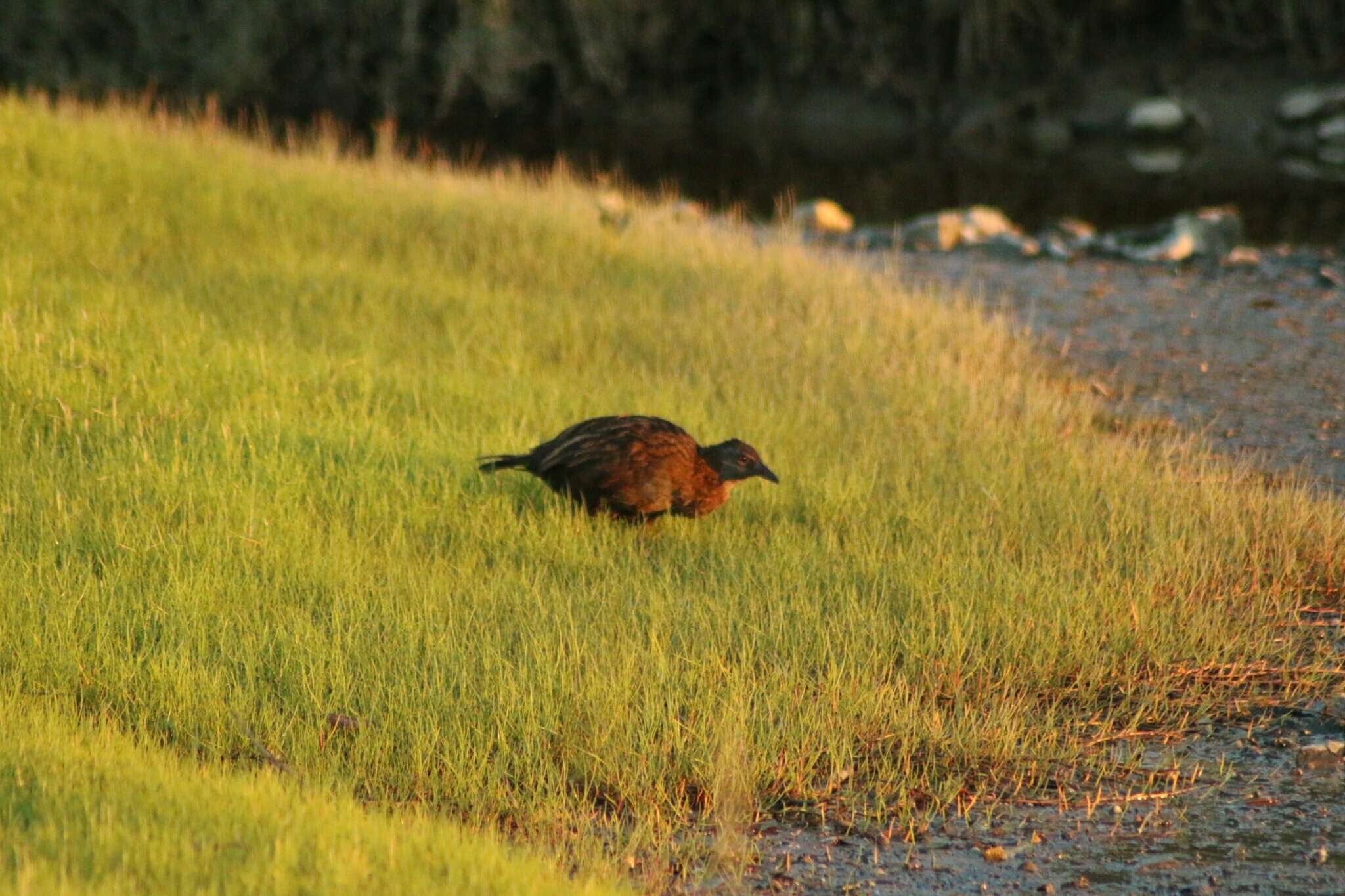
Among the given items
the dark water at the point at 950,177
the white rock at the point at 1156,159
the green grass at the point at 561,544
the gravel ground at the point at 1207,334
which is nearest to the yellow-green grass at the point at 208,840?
the green grass at the point at 561,544

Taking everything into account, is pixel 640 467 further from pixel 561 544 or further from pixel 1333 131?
pixel 1333 131

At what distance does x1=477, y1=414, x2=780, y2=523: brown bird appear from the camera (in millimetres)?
6562

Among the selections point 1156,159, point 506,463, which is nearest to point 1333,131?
point 1156,159

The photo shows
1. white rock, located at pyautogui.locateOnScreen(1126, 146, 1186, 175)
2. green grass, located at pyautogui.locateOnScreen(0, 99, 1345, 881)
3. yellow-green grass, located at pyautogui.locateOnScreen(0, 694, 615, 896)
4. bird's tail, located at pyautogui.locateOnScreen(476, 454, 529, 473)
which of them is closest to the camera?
yellow-green grass, located at pyautogui.locateOnScreen(0, 694, 615, 896)

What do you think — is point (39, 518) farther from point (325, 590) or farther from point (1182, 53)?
point (1182, 53)

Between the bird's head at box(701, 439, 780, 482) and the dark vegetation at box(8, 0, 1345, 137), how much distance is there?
649 inches

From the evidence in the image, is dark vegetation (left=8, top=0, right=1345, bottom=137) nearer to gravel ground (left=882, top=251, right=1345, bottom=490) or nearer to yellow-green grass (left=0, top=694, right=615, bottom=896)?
gravel ground (left=882, top=251, right=1345, bottom=490)

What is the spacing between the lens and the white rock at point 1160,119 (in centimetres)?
2606

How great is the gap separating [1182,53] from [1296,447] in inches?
782

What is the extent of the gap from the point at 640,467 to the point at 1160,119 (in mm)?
21903

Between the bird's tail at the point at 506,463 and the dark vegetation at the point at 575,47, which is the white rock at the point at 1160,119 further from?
the bird's tail at the point at 506,463

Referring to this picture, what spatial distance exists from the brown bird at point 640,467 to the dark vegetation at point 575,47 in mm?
16421

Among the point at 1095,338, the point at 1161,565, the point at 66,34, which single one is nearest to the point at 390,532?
the point at 1161,565

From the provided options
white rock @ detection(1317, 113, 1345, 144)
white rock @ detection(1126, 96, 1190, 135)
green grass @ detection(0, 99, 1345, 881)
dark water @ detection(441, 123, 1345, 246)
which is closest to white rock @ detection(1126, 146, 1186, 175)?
dark water @ detection(441, 123, 1345, 246)
